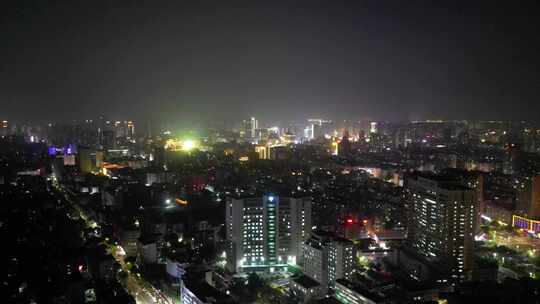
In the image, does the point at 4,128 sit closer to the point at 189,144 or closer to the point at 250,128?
the point at 189,144

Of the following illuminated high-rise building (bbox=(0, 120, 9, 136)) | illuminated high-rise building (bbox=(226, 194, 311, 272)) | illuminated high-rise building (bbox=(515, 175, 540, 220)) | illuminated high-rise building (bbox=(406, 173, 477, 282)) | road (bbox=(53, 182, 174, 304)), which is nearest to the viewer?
road (bbox=(53, 182, 174, 304))

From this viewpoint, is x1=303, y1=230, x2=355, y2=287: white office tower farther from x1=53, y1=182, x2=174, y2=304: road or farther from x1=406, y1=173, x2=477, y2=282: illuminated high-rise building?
x1=53, y1=182, x2=174, y2=304: road

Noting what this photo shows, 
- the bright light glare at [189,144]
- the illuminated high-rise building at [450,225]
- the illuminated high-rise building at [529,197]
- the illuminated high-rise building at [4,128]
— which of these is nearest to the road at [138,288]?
the illuminated high-rise building at [450,225]

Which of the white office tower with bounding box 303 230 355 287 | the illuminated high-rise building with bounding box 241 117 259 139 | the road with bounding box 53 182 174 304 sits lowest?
the road with bounding box 53 182 174 304

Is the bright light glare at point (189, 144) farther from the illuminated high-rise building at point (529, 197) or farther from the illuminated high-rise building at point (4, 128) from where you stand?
the illuminated high-rise building at point (529, 197)

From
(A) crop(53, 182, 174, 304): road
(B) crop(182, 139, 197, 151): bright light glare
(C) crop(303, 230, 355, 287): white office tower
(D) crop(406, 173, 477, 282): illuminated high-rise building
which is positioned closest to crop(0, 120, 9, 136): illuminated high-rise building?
(B) crop(182, 139, 197, 151): bright light glare

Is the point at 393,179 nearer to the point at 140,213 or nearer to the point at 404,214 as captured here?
the point at 404,214
